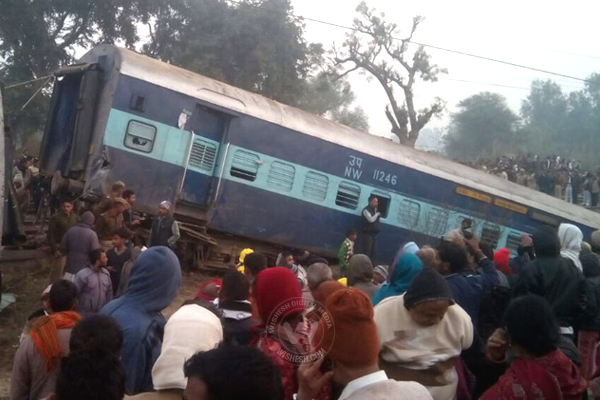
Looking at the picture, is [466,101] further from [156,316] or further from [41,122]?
[156,316]

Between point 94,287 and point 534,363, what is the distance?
3988 mm

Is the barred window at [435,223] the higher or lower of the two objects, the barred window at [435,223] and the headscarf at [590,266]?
the higher

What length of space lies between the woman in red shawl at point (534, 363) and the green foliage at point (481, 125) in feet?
169

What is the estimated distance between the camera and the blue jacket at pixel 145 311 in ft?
10.3

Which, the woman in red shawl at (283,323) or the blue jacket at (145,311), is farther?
the blue jacket at (145,311)

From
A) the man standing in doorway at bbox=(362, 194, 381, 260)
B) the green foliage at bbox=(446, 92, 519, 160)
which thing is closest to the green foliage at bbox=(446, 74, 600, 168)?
the green foliage at bbox=(446, 92, 519, 160)

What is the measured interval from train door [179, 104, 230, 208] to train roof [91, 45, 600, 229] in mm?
329

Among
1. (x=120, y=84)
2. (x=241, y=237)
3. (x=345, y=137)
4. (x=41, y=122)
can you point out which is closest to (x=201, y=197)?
(x=241, y=237)

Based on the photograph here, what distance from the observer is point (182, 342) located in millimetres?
2699

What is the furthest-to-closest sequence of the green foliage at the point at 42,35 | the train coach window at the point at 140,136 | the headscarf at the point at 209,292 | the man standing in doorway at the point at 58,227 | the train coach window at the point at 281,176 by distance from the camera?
the green foliage at the point at 42,35, the train coach window at the point at 281,176, the train coach window at the point at 140,136, the man standing in doorway at the point at 58,227, the headscarf at the point at 209,292

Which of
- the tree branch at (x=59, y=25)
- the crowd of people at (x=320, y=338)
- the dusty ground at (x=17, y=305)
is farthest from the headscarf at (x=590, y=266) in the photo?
the tree branch at (x=59, y=25)

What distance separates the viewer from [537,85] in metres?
71.2

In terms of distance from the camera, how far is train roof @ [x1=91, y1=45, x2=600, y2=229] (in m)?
12.1

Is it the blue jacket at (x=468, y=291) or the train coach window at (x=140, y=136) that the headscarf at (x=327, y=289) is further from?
the train coach window at (x=140, y=136)
